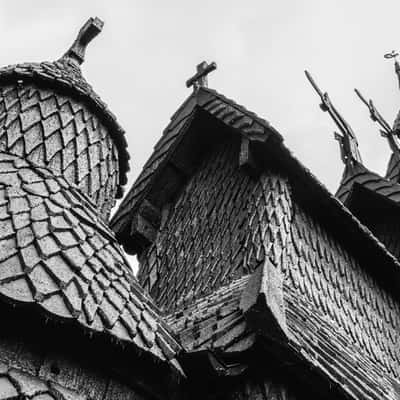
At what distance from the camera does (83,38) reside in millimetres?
7465

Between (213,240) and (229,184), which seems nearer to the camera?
(213,240)

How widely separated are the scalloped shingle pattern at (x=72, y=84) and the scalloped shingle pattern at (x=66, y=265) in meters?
1.51

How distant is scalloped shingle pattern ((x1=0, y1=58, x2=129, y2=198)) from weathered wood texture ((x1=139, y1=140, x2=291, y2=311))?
1.09 metres

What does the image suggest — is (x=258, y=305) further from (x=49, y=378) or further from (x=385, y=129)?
(x=385, y=129)

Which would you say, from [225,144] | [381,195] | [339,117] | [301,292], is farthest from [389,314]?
[339,117]

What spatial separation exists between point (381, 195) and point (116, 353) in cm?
866

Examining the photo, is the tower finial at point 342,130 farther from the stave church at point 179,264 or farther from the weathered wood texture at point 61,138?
the weathered wood texture at point 61,138

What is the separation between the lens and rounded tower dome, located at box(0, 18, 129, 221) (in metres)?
5.45

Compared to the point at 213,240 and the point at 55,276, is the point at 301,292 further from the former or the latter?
the point at 55,276

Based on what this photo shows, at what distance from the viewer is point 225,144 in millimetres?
7688

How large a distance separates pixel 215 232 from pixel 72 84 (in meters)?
2.12

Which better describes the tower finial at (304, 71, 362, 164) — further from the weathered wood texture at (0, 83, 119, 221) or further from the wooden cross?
the weathered wood texture at (0, 83, 119, 221)

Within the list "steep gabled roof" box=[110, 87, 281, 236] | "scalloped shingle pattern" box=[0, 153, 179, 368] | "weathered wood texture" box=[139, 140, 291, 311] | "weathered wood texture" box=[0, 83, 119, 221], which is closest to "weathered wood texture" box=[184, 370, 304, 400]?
"scalloped shingle pattern" box=[0, 153, 179, 368]

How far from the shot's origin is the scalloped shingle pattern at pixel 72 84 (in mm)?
5938
